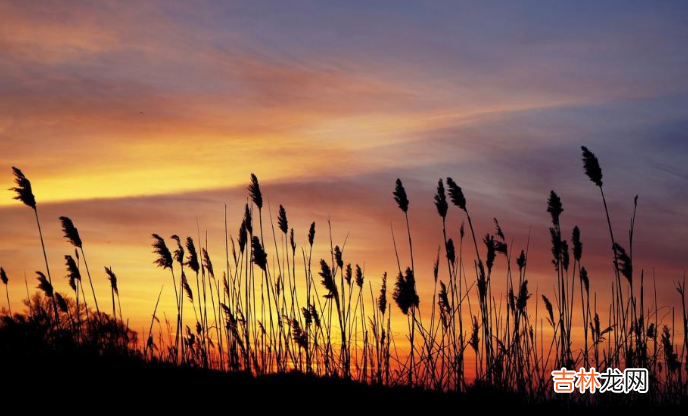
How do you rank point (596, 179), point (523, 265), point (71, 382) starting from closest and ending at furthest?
point (71, 382)
point (596, 179)
point (523, 265)

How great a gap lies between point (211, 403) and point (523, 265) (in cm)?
440

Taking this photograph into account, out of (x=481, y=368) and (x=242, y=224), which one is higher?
(x=242, y=224)

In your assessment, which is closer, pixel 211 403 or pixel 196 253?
pixel 211 403

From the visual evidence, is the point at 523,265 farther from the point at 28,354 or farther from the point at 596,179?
the point at 28,354

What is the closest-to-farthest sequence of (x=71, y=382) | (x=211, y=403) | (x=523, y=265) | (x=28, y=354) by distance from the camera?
(x=211, y=403) → (x=71, y=382) → (x=28, y=354) → (x=523, y=265)

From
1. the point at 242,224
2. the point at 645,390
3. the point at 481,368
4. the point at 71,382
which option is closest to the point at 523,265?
the point at 481,368

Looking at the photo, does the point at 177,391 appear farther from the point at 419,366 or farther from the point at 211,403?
the point at 419,366

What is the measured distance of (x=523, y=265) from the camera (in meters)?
8.87

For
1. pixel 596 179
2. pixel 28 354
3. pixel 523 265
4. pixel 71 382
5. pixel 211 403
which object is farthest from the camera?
pixel 523 265

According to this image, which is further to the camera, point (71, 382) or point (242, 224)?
point (242, 224)

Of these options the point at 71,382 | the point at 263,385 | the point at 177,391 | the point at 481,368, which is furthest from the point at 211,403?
the point at 481,368

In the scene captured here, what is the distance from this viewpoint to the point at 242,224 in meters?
9.12

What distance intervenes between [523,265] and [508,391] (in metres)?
1.65

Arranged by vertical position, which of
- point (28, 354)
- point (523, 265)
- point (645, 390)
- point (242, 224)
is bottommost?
point (645, 390)
